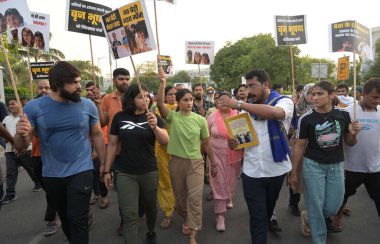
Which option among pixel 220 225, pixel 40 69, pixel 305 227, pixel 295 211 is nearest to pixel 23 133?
pixel 220 225

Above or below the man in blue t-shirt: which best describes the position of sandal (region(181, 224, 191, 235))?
below

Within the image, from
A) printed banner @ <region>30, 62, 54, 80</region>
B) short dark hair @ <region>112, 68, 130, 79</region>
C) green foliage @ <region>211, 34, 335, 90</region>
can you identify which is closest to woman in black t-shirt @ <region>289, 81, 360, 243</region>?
short dark hair @ <region>112, 68, 130, 79</region>

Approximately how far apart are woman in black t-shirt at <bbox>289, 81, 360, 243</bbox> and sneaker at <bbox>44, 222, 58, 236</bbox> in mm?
3117

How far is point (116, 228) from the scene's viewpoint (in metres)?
4.14

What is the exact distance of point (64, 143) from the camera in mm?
2771

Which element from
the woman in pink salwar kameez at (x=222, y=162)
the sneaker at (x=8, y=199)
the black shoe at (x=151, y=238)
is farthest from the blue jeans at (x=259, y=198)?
the sneaker at (x=8, y=199)

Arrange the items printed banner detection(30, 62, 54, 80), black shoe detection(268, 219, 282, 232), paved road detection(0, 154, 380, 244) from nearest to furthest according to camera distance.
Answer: paved road detection(0, 154, 380, 244)
black shoe detection(268, 219, 282, 232)
printed banner detection(30, 62, 54, 80)

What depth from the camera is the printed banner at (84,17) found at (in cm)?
486

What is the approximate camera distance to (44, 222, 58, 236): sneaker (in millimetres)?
4043

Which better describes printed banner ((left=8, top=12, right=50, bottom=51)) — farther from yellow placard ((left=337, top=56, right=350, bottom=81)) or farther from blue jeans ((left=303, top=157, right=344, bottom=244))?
yellow placard ((left=337, top=56, right=350, bottom=81))

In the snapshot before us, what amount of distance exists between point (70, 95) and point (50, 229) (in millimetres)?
2251

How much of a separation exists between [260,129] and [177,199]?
1.44 meters

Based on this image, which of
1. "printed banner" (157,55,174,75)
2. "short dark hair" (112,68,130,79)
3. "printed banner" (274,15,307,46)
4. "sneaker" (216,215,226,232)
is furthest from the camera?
"printed banner" (157,55,174,75)

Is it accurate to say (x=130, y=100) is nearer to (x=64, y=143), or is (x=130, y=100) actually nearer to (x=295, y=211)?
(x=64, y=143)
